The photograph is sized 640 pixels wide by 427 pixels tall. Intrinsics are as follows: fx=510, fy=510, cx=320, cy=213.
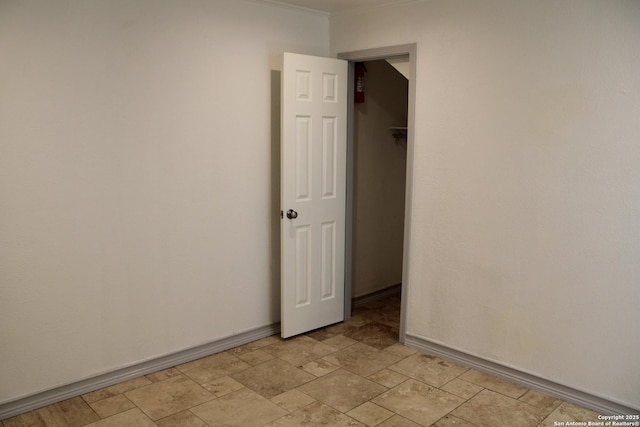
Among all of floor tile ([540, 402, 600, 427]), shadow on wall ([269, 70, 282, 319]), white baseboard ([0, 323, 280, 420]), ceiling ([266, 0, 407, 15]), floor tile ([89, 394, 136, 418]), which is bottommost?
floor tile ([89, 394, 136, 418])

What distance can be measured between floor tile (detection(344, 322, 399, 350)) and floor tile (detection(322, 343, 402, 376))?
0.33 feet

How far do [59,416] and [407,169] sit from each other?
2.61m

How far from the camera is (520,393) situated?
3043mm

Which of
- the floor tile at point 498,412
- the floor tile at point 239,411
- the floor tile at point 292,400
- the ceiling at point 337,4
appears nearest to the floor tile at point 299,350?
the floor tile at point 292,400

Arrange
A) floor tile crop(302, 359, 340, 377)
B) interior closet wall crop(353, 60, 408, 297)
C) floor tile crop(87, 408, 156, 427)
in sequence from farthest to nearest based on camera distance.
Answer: interior closet wall crop(353, 60, 408, 297)
floor tile crop(302, 359, 340, 377)
floor tile crop(87, 408, 156, 427)

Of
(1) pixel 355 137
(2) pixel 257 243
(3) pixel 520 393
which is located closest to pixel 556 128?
(3) pixel 520 393

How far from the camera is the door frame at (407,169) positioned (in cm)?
355

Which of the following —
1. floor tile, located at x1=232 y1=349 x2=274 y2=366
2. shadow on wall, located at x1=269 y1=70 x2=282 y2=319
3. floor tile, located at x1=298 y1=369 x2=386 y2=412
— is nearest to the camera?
floor tile, located at x1=298 y1=369 x2=386 y2=412

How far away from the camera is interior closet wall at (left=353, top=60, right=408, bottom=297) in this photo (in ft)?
14.8

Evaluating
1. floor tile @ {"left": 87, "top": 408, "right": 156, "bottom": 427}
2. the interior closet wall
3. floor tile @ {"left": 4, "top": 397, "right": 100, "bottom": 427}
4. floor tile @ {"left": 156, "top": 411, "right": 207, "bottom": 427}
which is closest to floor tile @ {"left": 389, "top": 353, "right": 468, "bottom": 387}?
the interior closet wall

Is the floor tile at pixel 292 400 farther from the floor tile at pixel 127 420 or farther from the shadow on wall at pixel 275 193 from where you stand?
the shadow on wall at pixel 275 193

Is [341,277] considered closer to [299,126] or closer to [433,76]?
[299,126]

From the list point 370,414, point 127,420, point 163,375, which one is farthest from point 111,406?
point 370,414

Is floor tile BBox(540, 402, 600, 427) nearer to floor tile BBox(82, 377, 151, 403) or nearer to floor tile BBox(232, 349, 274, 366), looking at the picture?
floor tile BBox(232, 349, 274, 366)
